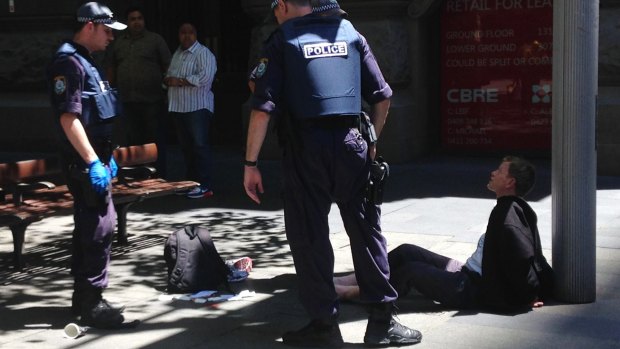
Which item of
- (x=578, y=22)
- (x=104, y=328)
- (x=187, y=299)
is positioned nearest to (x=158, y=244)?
(x=187, y=299)

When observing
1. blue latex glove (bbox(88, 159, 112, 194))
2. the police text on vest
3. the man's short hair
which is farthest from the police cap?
the man's short hair

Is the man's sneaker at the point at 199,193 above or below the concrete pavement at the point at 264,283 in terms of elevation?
above

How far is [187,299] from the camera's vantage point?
6.52 m

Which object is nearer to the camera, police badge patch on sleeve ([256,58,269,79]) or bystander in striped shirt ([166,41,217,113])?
police badge patch on sleeve ([256,58,269,79])

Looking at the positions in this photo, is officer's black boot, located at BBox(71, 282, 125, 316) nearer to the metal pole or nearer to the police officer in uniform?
the police officer in uniform

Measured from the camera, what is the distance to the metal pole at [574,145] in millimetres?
5988

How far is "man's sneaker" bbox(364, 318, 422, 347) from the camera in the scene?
543cm

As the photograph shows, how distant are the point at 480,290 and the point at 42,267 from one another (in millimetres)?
3189

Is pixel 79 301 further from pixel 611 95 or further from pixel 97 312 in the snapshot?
pixel 611 95

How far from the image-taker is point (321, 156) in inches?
210

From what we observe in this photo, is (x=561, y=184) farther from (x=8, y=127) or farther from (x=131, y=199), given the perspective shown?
(x=8, y=127)

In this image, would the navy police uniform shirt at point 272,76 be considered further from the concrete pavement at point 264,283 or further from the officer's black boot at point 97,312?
the officer's black boot at point 97,312

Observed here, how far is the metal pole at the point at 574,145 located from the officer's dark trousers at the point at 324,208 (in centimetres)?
128

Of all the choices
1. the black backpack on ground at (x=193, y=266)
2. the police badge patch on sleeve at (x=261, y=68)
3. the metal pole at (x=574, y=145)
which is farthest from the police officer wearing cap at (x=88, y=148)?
the metal pole at (x=574, y=145)
